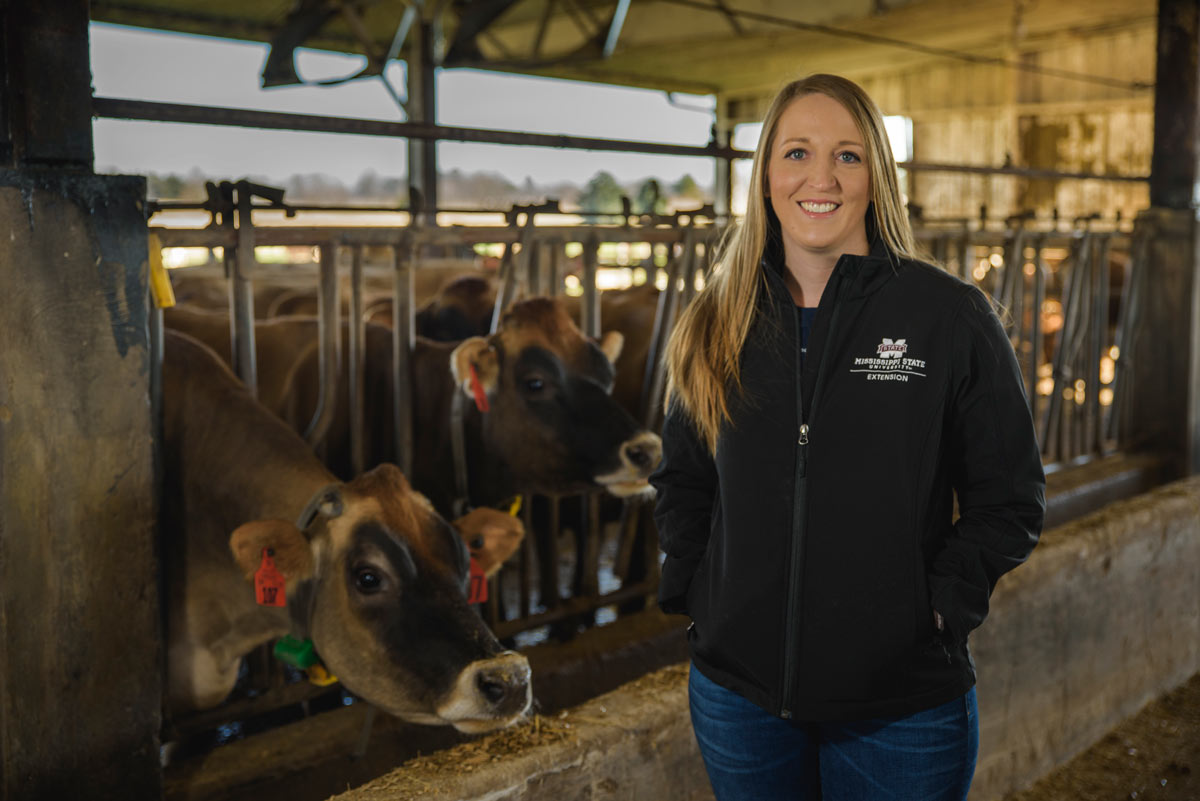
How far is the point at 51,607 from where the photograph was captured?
8.25ft

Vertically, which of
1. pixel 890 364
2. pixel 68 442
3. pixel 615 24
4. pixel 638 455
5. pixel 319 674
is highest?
pixel 615 24

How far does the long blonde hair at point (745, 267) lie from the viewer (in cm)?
193

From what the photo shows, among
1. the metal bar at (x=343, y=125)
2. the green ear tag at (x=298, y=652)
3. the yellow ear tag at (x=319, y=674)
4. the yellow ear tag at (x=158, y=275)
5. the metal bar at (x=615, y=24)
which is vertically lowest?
the yellow ear tag at (x=319, y=674)

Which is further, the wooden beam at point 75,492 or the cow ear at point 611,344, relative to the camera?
the cow ear at point 611,344

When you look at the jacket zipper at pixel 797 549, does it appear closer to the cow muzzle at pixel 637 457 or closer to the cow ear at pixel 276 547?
the cow ear at pixel 276 547

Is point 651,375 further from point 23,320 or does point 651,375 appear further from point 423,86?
point 423,86

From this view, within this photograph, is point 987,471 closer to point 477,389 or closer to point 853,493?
point 853,493

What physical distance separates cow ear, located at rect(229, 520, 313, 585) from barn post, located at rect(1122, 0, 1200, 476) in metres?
5.91

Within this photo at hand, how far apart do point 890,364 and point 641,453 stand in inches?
79.1

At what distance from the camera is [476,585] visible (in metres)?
3.03

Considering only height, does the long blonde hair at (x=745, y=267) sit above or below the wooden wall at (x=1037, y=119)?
below

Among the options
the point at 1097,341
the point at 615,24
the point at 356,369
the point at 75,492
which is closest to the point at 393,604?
the point at 75,492

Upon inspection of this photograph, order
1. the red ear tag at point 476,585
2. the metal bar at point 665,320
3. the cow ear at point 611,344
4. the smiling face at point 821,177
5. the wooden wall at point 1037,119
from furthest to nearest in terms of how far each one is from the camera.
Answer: the wooden wall at point 1037,119
the metal bar at point 665,320
the cow ear at point 611,344
the red ear tag at point 476,585
the smiling face at point 821,177

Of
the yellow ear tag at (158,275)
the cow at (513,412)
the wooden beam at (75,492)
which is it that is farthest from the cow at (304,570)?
the cow at (513,412)
